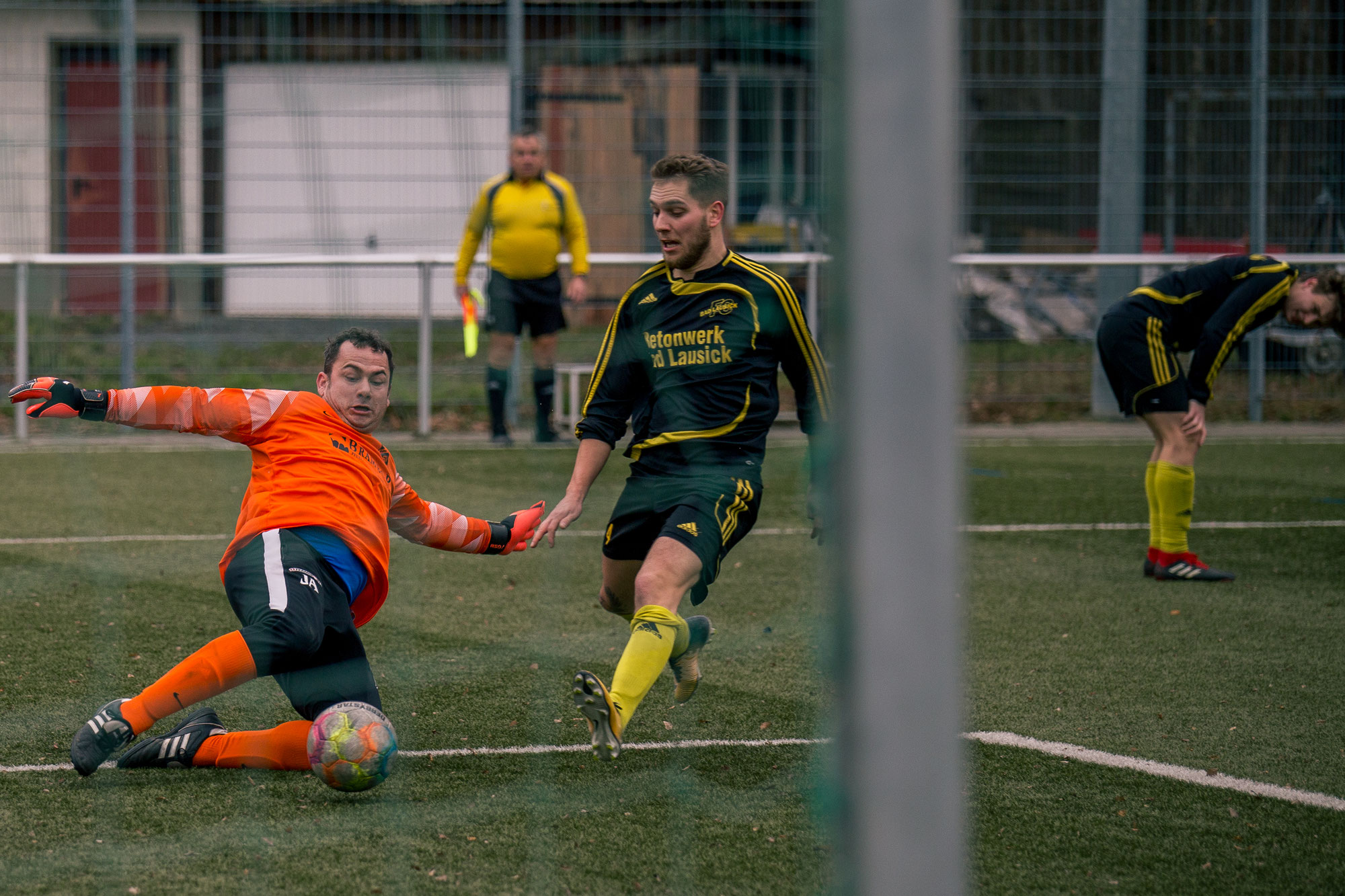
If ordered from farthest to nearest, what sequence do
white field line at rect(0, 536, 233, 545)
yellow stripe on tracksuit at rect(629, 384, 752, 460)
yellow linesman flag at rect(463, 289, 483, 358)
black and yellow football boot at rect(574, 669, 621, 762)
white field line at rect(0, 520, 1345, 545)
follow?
yellow linesman flag at rect(463, 289, 483, 358)
white field line at rect(0, 520, 1345, 545)
white field line at rect(0, 536, 233, 545)
yellow stripe on tracksuit at rect(629, 384, 752, 460)
black and yellow football boot at rect(574, 669, 621, 762)

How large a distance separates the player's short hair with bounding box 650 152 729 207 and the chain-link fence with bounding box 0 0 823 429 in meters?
6.09

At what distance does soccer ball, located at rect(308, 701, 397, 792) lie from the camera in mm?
2717

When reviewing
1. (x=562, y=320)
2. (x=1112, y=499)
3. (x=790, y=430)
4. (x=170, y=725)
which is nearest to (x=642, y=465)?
(x=170, y=725)

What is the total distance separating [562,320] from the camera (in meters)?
8.14

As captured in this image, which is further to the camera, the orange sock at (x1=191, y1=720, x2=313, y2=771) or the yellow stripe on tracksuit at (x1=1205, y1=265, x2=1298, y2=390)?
the yellow stripe on tracksuit at (x1=1205, y1=265, x2=1298, y2=390)

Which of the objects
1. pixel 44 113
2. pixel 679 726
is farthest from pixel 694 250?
pixel 44 113

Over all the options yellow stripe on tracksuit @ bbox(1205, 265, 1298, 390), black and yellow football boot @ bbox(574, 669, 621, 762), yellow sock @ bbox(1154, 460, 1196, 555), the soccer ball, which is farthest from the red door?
black and yellow football boot @ bbox(574, 669, 621, 762)

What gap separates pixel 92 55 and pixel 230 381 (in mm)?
2392

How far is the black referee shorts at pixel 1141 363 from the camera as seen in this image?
200 inches

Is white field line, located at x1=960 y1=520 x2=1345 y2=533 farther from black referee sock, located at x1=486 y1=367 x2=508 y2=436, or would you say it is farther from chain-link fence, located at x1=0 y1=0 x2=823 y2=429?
chain-link fence, located at x1=0 y1=0 x2=823 y2=429

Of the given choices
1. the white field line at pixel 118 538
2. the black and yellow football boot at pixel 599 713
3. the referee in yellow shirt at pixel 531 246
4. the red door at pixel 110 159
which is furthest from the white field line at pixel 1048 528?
the red door at pixel 110 159

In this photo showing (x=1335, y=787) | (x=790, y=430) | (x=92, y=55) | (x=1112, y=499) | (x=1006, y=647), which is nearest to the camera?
(x=1335, y=787)

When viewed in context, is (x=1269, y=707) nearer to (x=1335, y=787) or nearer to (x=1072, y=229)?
(x=1335, y=787)

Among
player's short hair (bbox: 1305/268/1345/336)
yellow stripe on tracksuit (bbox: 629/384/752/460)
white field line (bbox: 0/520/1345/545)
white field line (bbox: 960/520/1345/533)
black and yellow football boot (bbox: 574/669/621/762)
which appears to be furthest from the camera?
white field line (bbox: 960/520/1345/533)
